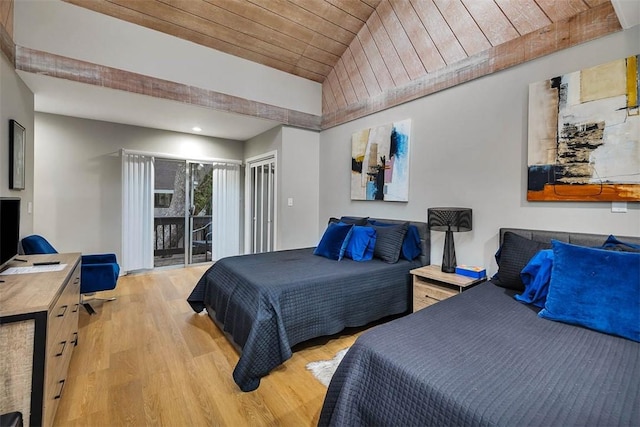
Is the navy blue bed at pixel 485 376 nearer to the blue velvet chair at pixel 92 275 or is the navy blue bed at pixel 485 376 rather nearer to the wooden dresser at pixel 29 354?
the wooden dresser at pixel 29 354

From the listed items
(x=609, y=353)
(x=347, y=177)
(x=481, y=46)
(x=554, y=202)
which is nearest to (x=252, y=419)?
(x=609, y=353)

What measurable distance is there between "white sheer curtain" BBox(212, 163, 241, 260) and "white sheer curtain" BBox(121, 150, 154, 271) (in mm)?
1085

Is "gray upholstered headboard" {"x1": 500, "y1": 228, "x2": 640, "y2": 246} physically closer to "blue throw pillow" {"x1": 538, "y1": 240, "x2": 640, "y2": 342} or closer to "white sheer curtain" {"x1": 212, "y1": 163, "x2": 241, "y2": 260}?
"blue throw pillow" {"x1": 538, "y1": 240, "x2": 640, "y2": 342}

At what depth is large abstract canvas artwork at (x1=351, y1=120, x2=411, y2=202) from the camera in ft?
11.2

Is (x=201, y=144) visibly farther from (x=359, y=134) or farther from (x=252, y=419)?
(x=252, y=419)

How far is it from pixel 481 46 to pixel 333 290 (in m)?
2.70

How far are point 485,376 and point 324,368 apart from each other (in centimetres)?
136

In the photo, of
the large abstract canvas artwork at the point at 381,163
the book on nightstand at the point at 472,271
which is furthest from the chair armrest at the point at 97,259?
the book on nightstand at the point at 472,271

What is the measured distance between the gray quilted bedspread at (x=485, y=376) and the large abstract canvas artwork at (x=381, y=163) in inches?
84.5

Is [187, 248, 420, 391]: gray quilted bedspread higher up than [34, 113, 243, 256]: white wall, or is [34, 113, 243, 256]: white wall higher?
[34, 113, 243, 256]: white wall

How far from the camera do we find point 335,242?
320 cm

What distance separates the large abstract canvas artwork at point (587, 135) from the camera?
1.94 m

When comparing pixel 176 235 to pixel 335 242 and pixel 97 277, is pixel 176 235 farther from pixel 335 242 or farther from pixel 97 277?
pixel 335 242

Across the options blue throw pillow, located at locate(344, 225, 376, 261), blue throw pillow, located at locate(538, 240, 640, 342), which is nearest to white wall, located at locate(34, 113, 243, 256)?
blue throw pillow, located at locate(344, 225, 376, 261)
